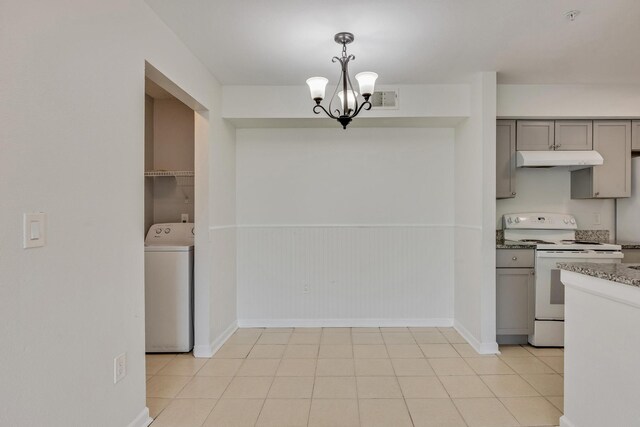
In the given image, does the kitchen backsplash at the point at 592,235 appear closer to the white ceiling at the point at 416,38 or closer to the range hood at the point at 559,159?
the range hood at the point at 559,159

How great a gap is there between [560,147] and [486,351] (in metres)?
2.11

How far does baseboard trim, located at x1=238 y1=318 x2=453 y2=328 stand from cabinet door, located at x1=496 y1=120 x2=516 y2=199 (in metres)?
1.51

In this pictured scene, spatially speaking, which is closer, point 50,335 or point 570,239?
point 50,335

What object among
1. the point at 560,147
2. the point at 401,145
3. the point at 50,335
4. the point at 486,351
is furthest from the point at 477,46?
the point at 50,335

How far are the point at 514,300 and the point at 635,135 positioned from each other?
2086mm

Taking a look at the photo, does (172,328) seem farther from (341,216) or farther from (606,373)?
(606,373)

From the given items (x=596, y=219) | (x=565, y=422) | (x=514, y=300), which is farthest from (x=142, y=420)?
(x=596, y=219)

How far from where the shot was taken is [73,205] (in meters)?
1.41

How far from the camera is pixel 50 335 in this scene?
4.23 feet

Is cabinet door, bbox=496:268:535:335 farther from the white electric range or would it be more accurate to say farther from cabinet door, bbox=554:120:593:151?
cabinet door, bbox=554:120:593:151

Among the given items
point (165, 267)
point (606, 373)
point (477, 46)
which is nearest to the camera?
point (606, 373)

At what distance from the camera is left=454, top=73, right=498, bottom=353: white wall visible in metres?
2.93

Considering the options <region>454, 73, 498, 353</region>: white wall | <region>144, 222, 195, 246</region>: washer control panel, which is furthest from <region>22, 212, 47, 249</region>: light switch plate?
<region>454, 73, 498, 353</region>: white wall

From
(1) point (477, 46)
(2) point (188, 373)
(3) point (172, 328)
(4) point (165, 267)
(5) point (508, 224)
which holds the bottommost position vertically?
(2) point (188, 373)
